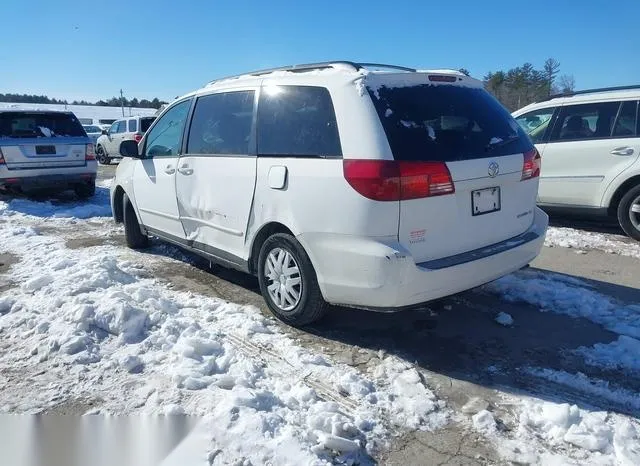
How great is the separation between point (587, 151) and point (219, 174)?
505 centimetres

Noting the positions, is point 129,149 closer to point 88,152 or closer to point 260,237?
point 260,237

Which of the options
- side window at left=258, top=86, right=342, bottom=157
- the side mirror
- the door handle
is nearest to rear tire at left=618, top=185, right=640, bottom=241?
the door handle

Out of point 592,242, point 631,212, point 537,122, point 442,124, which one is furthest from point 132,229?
point 631,212

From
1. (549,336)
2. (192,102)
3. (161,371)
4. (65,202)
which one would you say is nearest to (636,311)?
(549,336)

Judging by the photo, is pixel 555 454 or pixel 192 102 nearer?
pixel 555 454

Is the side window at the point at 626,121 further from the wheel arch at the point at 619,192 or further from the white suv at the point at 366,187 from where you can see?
the white suv at the point at 366,187

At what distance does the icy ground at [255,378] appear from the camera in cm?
257

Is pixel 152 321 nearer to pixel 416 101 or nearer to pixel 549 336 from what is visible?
pixel 416 101

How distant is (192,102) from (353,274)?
2769 mm

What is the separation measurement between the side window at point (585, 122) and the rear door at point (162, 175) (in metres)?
5.13

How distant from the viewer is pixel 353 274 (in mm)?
3326

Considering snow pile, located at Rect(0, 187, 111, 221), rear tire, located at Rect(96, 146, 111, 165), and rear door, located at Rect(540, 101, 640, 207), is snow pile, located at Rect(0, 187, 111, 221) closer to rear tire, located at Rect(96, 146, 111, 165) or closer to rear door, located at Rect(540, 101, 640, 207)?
rear door, located at Rect(540, 101, 640, 207)

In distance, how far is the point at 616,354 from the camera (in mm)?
3475

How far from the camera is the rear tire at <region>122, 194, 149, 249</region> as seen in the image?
6.31 m
